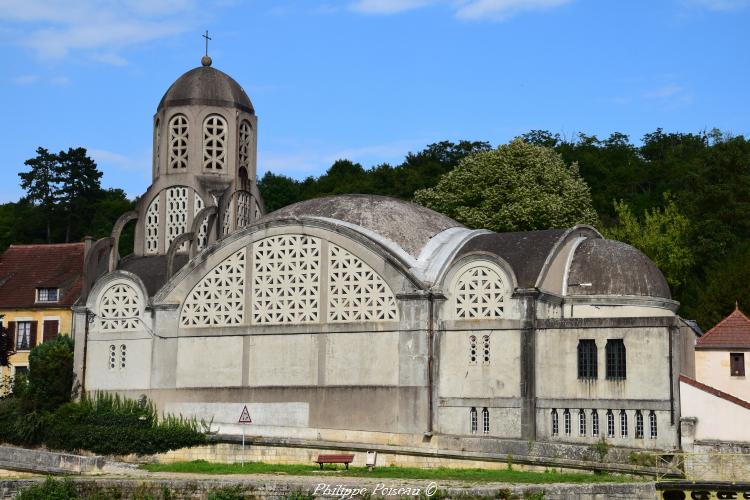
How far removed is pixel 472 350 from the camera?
4134 cm

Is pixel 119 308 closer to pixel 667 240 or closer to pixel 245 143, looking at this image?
pixel 245 143

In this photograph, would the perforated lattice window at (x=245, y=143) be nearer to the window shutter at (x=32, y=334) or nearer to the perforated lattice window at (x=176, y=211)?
the perforated lattice window at (x=176, y=211)

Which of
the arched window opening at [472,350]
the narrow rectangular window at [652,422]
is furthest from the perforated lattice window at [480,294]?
the narrow rectangular window at [652,422]

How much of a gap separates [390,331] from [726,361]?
12.6 meters

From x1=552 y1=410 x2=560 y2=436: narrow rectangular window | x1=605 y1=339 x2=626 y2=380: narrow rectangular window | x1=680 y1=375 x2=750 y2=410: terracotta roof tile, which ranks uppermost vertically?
x1=605 y1=339 x2=626 y2=380: narrow rectangular window

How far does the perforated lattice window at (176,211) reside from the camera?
51.9 metres

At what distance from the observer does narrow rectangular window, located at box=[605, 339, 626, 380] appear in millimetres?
38906

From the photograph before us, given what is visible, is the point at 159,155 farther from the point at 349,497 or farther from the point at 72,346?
the point at 349,497

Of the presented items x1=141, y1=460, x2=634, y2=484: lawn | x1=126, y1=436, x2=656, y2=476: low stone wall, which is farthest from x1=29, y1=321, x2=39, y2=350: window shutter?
x1=141, y1=460, x2=634, y2=484: lawn

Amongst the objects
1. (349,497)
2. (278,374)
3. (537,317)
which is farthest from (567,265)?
(349,497)

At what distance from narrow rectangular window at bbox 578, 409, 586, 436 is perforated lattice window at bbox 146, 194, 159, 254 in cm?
2171

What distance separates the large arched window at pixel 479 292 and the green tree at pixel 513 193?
60.2ft

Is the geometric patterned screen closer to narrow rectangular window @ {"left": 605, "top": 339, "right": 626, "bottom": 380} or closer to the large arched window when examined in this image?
the large arched window

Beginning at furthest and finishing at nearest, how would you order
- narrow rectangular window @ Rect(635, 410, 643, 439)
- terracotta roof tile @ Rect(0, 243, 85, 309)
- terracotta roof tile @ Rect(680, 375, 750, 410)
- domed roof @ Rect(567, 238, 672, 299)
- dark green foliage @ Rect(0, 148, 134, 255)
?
dark green foliage @ Rect(0, 148, 134, 255) < terracotta roof tile @ Rect(0, 243, 85, 309) < domed roof @ Rect(567, 238, 672, 299) < narrow rectangular window @ Rect(635, 410, 643, 439) < terracotta roof tile @ Rect(680, 375, 750, 410)
